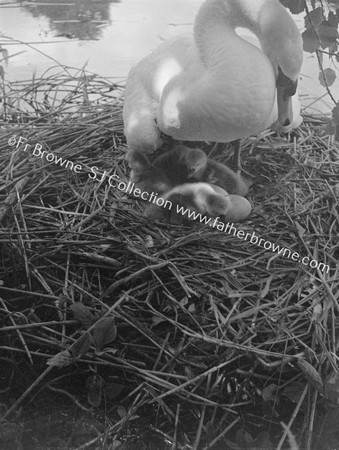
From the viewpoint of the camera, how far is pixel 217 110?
740 millimetres

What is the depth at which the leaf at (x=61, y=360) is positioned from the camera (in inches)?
25.4

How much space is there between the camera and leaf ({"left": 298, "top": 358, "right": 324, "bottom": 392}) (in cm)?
63

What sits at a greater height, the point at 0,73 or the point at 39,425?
the point at 0,73

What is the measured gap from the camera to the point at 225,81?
0.74 metres

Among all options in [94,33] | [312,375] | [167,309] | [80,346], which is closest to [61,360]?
[80,346]

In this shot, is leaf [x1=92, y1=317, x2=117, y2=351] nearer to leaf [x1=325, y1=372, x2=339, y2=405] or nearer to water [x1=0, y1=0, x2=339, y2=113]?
leaf [x1=325, y1=372, x2=339, y2=405]

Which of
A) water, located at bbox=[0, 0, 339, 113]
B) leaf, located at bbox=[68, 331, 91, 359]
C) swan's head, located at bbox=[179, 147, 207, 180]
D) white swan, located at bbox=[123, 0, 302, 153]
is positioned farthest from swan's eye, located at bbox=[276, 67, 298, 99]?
leaf, located at bbox=[68, 331, 91, 359]

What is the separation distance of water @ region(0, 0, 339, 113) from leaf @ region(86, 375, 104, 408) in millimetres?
635

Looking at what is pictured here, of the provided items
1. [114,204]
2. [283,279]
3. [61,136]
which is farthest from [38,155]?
[283,279]

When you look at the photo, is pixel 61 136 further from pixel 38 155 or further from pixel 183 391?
pixel 183 391

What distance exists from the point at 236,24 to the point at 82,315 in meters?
0.46

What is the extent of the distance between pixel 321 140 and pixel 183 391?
2.06 feet

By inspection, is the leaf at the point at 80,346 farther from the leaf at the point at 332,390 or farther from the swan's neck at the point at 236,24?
the swan's neck at the point at 236,24

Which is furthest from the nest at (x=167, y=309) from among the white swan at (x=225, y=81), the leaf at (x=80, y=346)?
the white swan at (x=225, y=81)
